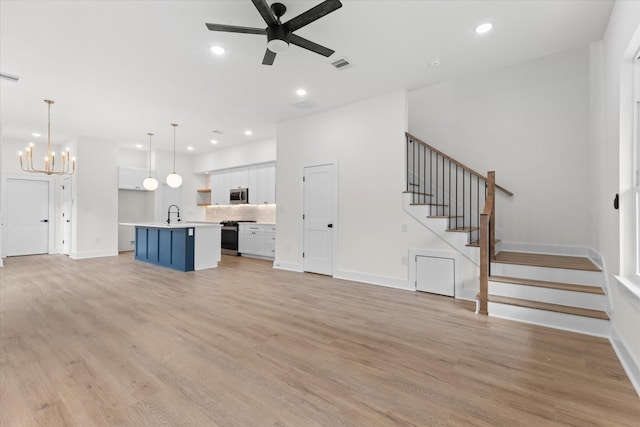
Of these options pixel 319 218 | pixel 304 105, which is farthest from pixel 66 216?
pixel 304 105

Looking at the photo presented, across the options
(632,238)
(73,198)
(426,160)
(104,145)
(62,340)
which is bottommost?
(62,340)

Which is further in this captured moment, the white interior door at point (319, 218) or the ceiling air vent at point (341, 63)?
the white interior door at point (319, 218)

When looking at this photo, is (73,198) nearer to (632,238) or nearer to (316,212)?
(316,212)

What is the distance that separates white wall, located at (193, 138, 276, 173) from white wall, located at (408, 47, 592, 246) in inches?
169

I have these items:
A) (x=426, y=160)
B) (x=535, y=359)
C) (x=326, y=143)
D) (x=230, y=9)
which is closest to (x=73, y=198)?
(x=326, y=143)

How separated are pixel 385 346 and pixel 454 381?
0.65 m

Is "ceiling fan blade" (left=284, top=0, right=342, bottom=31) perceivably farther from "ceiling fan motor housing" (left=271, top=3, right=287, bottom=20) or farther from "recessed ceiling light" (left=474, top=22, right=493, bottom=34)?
"recessed ceiling light" (left=474, top=22, right=493, bottom=34)

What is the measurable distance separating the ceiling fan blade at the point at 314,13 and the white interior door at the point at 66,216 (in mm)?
8299

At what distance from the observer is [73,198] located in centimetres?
759

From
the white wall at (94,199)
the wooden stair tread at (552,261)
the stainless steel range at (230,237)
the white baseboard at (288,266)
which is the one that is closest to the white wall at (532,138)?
the wooden stair tread at (552,261)

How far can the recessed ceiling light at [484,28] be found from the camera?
307cm

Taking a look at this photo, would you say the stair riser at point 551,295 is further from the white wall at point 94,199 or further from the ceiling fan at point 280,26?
the white wall at point 94,199

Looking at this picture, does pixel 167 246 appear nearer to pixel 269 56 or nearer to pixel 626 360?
pixel 269 56

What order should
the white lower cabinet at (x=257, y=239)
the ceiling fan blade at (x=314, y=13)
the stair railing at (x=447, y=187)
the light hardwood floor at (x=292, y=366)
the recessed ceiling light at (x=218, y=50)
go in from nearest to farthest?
the light hardwood floor at (x=292, y=366)
the ceiling fan blade at (x=314, y=13)
the recessed ceiling light at (x=218, y=50)
the stair railing at (x=447, y=187)
the white lower cabinet at (x=257, y=239)
